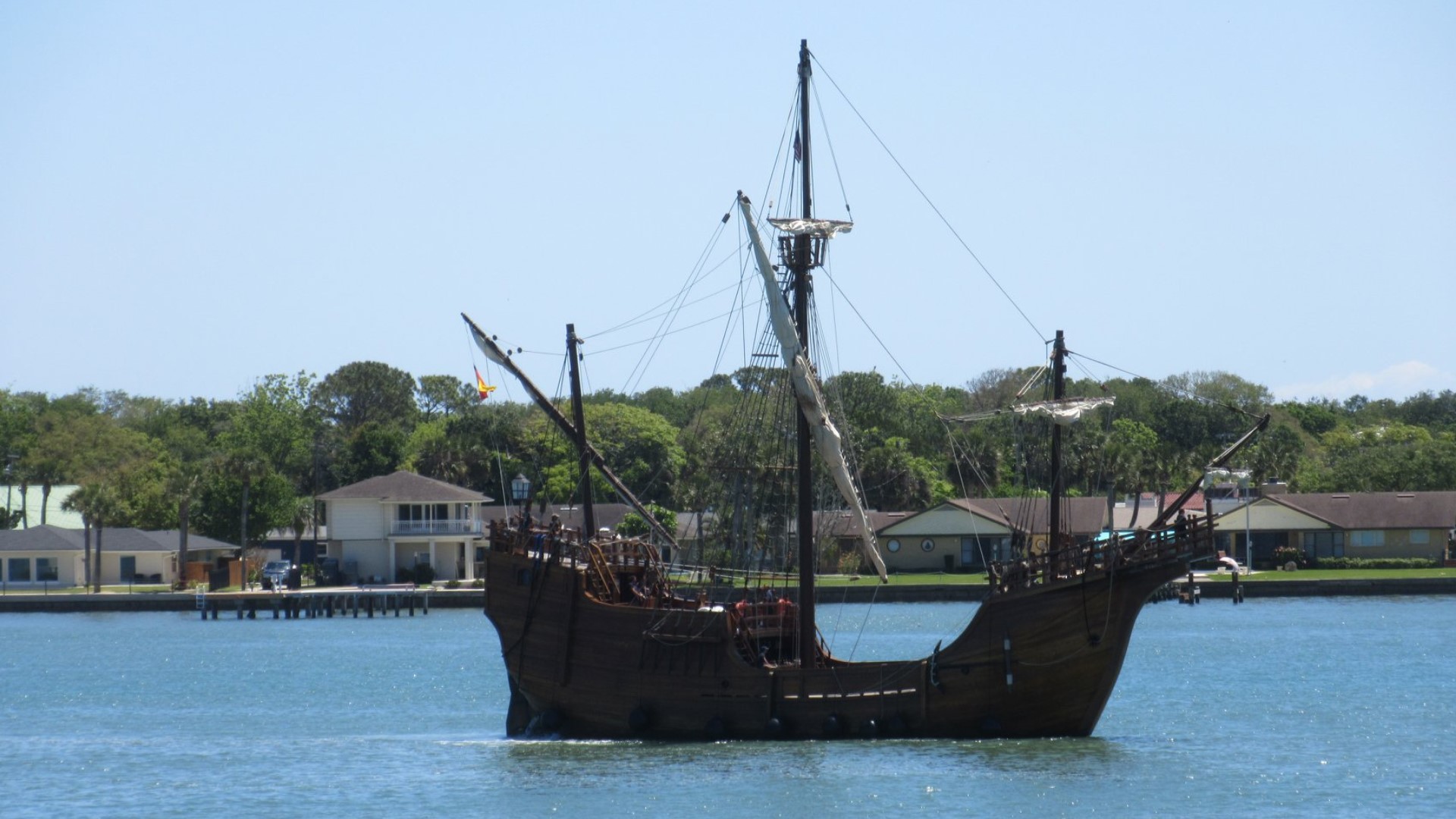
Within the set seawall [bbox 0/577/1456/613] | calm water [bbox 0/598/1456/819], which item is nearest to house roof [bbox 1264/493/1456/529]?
seawall [bbox 0/577/1456/613]

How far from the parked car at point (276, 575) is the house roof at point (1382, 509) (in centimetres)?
4834

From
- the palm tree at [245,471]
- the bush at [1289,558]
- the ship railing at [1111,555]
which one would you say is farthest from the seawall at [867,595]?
the ship railing at [1111,555]

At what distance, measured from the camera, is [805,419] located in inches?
1359

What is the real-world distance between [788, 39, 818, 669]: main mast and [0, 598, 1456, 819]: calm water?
7.17 feet

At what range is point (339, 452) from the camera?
414 feet

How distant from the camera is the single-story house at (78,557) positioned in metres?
95.6

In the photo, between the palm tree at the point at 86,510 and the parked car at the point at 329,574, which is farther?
the parked car at the point at 329,574

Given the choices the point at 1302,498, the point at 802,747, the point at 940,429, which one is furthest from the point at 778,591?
the point at 940,429

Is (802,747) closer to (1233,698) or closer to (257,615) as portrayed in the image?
(1233,698)

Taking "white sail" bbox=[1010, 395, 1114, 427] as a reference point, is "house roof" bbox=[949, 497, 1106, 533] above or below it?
below

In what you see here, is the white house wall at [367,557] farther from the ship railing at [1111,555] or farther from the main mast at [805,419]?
the ship railing at [1111,555]

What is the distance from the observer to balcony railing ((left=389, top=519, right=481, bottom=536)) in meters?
92.6

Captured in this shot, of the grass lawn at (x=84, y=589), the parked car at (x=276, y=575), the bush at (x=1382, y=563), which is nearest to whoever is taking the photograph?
the parked car at (x=276, y=575)

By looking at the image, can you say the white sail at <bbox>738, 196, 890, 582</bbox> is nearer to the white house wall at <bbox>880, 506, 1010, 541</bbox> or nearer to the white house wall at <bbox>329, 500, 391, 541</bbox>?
the white house wall at <bbox>880, 506, 1010, 541</bbox>
